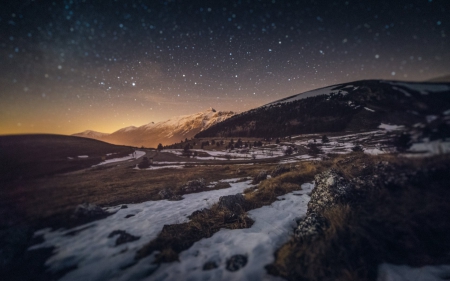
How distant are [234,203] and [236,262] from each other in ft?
11.4

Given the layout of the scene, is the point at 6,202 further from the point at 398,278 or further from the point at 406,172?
the point at 406,172

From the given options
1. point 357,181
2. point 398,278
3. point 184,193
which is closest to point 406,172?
point 357,181

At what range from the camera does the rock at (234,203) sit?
7.25m

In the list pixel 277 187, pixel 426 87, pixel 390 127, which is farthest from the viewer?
pixel 277 187

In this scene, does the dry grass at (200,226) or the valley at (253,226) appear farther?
the dry grass at (200,226)

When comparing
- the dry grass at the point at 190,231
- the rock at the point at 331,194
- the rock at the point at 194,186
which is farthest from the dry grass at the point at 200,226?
the rock at the point at 194,186

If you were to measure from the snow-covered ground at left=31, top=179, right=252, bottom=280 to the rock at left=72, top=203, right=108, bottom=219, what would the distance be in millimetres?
469

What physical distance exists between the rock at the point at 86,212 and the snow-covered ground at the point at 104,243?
0.47 metres

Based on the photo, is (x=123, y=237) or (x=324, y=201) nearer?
(x=123, y=237)

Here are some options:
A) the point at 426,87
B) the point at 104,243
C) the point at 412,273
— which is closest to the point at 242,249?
the point at 412,273

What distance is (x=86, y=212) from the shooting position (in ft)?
21.8

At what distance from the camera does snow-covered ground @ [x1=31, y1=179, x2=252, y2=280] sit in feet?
13.8

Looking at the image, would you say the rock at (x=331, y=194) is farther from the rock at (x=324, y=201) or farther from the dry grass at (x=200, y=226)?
the dry grass at (x=200, y=226)

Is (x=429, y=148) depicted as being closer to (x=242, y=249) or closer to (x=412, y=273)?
(x=412, y=273)
